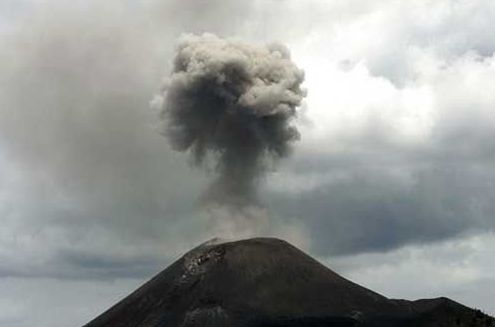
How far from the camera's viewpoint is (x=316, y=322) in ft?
584

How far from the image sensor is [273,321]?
587 feet

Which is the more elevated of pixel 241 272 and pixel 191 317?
pixel 241 272

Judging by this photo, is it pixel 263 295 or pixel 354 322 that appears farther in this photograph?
pixel 263 295

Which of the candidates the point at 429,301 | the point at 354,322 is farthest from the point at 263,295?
the point at 429,301

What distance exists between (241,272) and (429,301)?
4382 centimetres

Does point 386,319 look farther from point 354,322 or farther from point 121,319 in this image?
point 121,319

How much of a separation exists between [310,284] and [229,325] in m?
27.7

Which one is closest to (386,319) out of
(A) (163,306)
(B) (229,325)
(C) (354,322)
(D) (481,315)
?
(C) (354,322)

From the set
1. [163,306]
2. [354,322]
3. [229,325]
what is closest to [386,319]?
[354,322]

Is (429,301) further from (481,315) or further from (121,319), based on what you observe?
(121,319)

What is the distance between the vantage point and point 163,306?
192 m

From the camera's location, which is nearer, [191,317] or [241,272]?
[191,317]

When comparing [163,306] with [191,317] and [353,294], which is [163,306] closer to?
[191,317]

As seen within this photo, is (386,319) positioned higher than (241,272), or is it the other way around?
(241,272)
